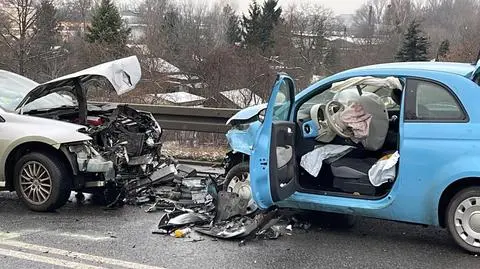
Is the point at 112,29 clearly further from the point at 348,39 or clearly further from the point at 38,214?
the point at 38,214

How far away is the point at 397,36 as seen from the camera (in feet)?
157

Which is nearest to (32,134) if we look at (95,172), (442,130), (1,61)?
(95,172)

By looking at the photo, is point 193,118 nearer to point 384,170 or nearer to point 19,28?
point 384,170

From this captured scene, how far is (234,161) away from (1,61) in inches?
1565

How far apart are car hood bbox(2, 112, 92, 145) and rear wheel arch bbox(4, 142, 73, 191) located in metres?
0.13

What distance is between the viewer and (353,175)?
540 cm

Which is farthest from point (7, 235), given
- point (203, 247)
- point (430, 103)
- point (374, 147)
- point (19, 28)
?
point (19, 28)

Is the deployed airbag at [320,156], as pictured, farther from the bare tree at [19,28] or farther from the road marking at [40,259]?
the bare tree at [19,28]

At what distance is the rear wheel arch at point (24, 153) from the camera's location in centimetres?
612

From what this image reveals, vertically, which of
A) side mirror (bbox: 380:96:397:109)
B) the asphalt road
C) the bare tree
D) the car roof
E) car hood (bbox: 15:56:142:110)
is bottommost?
the asphalt road

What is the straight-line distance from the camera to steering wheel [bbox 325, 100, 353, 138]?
5.52 metres

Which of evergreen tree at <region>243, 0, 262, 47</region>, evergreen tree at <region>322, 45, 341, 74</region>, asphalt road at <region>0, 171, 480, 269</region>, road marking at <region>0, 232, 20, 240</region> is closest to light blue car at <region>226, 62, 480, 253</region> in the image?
asphalt road at <region>0, 171, 480, 269</region>

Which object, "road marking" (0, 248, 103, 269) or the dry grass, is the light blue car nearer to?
"road marking" (0, 248, 103, 269)

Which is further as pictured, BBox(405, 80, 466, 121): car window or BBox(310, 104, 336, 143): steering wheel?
BBox(310, 104, 336, 143): steering wheel
